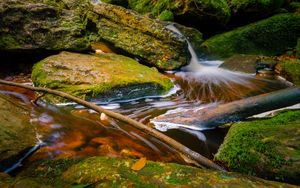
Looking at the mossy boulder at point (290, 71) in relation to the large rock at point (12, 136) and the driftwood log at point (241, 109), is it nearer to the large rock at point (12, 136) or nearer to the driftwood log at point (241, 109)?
the driftwood log at point (241, 109)

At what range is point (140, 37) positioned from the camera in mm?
7695

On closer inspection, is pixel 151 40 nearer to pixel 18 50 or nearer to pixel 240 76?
pixel 240 76

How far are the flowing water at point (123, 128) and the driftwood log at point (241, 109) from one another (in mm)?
131

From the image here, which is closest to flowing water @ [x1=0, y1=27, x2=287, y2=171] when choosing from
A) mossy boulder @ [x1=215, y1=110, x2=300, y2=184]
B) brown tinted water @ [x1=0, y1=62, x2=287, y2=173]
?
brown tinted water @ [x1=0, y1=62, x2=287, y2=173]

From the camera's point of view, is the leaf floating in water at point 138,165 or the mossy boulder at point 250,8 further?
the mossy boulder at point 250,8

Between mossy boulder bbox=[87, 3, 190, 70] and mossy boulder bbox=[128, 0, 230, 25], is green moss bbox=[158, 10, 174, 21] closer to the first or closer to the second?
mossy boulder bbox=[128, 0, 230, 25]

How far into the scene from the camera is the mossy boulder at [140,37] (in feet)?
24.3

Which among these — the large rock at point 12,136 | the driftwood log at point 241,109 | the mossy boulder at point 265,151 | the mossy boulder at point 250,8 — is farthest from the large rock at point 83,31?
the mossy boulder at point 265,151

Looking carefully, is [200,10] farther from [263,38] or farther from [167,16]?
[263,38]

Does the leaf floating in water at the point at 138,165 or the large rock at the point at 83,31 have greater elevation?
the large rock at the point at 83,31

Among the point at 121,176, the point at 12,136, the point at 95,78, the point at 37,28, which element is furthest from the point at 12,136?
the point at 37,28

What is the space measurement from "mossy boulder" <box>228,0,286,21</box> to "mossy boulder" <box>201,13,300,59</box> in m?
0.41

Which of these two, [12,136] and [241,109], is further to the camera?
[241,109]

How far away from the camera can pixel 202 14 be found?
974cm
